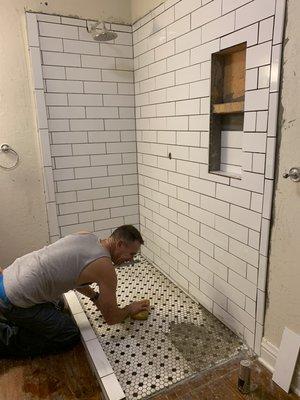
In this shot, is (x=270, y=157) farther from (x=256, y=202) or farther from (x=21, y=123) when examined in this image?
(x=21, y=123)

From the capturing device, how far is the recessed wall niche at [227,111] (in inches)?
64.9

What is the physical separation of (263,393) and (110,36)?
237cm

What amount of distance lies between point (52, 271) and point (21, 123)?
1.27 meters

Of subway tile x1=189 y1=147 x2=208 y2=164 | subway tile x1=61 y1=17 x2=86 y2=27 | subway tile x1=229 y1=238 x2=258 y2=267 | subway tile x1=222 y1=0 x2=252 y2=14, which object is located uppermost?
subway tile x1=61 y1=17 x2=86 y2=27

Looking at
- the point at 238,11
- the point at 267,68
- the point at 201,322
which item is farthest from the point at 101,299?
the point at 238,11

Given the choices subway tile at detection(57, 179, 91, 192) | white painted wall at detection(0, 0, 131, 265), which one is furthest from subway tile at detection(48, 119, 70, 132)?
subway tile at detection(57, 179, 91, 192)

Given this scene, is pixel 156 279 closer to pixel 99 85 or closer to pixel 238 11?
pixel 99 85

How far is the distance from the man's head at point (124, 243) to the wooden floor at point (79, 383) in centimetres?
64

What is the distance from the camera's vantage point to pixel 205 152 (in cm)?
187

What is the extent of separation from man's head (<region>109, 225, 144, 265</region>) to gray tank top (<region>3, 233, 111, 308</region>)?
0.06 metres

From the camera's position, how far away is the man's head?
5.53 ft

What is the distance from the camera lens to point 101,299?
167 cm

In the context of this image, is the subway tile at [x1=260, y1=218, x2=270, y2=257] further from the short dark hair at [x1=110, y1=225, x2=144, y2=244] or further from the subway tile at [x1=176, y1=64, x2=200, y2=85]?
the subway tile at [x1=176, y1=64, x2=200, y2=85]

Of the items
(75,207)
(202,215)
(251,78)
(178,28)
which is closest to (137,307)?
(202,215)
